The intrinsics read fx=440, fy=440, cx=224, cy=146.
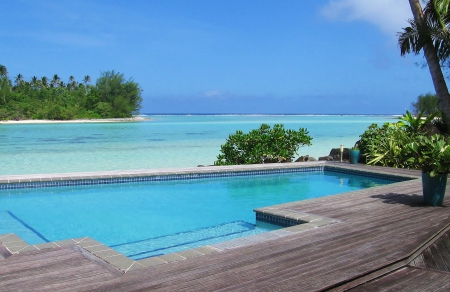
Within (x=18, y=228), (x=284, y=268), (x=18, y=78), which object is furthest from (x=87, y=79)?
(x=284, y=268)

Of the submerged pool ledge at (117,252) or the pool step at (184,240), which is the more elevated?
the submerged pool ledge at (117,252)

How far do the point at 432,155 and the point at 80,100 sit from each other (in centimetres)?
5696

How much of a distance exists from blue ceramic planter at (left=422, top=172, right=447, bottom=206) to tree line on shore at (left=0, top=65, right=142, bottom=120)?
50488 millimetres

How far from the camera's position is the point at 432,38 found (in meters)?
11.5

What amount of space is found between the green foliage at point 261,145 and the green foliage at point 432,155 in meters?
6.12

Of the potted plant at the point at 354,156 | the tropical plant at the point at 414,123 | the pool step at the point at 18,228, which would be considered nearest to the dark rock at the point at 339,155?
the potted plant at the point at 354,156

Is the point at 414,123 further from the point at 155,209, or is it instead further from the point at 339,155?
the point at 155,209

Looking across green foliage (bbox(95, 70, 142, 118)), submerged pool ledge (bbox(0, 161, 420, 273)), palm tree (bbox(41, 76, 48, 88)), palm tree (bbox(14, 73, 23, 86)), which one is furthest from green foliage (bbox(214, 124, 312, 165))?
palm tree (bbox(41, 76, 48, 88))

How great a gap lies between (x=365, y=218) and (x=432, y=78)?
852 centimetres

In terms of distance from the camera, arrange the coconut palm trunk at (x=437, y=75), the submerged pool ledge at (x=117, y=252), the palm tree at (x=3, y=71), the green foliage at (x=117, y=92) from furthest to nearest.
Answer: the palm tree at (x=3, y=71), the green foliage at (x=117, y=92), the coconut palm trunk at (x=437, y=75), the submerged pool ledge at (x=117, y=252)

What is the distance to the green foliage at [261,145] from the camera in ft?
37.3

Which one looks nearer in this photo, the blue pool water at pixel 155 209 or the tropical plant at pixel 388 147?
the blue pool water at pixel 155 209

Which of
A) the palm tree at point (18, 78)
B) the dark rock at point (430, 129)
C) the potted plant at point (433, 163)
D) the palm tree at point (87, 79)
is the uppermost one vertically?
A: the palm tree at point (87, 79)

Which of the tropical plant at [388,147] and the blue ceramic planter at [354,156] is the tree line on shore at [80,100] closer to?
the blue ceramic planter at [354,156]
